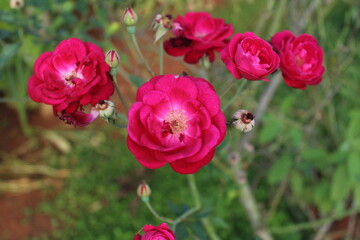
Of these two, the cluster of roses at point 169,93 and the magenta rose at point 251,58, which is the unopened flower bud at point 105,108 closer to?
the cluster of roses at point 169,93

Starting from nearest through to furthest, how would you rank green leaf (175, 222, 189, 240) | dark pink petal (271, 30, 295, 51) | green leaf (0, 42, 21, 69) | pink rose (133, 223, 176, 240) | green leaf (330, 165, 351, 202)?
pink rose (133, 223, 176, 240), dark pink petal (271, 30, 295, 51), green leaf (175, 222, 189, 240), green leaf (0, 42, 21, 69), green leaf (330, 165, 351, 202)

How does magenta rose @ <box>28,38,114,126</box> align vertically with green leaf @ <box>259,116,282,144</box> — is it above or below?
above

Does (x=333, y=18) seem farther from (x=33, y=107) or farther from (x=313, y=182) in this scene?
(x=33, y=107)

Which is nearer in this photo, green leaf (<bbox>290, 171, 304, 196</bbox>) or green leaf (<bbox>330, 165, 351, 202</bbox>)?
green leaf (<bbox>330, 165, 351, 202</bbox>)

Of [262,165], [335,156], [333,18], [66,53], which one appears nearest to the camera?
[66,53]

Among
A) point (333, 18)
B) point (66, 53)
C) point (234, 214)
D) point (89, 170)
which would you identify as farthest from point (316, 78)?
point (333, 18)

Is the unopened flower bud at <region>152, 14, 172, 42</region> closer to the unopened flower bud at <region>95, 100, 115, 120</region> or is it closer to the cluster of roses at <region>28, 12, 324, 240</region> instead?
the cluster of roses at <region>28, 12, 324, 240</region>

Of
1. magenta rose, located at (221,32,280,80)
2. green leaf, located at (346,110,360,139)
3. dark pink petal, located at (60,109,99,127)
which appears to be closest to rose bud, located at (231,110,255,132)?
magenta rose, located at (221,32,280,80)
